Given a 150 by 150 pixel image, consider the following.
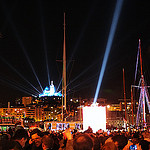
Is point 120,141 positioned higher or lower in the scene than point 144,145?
higher

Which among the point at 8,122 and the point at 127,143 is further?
the point at 8,122

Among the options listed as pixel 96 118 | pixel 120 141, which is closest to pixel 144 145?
pixel 120 141

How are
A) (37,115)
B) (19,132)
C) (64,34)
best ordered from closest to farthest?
(19,132), (64,34), (37,115)

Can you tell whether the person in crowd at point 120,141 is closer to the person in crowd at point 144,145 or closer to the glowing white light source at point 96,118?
the person in crowd at point 144,145

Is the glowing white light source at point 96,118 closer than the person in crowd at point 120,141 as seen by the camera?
No

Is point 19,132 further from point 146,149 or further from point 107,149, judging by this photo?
point 146,149

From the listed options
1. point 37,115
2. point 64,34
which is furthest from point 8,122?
point 37,115

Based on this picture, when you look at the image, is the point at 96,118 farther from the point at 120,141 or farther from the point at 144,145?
the point at 120,141

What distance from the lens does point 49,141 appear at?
5.49 metres

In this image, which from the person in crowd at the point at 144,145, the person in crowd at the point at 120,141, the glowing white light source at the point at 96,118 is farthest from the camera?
the glowing white light source at the point at 96,118

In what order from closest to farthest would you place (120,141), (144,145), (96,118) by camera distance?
1. (120,141)
2. (144,145)
3. (96,118)

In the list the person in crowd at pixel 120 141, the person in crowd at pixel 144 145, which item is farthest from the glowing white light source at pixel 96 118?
the person in crowd at pixel 120 141

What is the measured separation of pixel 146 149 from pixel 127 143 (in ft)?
2.10

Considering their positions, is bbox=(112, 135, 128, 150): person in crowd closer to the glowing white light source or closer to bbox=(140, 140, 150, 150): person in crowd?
bbox=(140, 140, 150, 150): person in crowd
